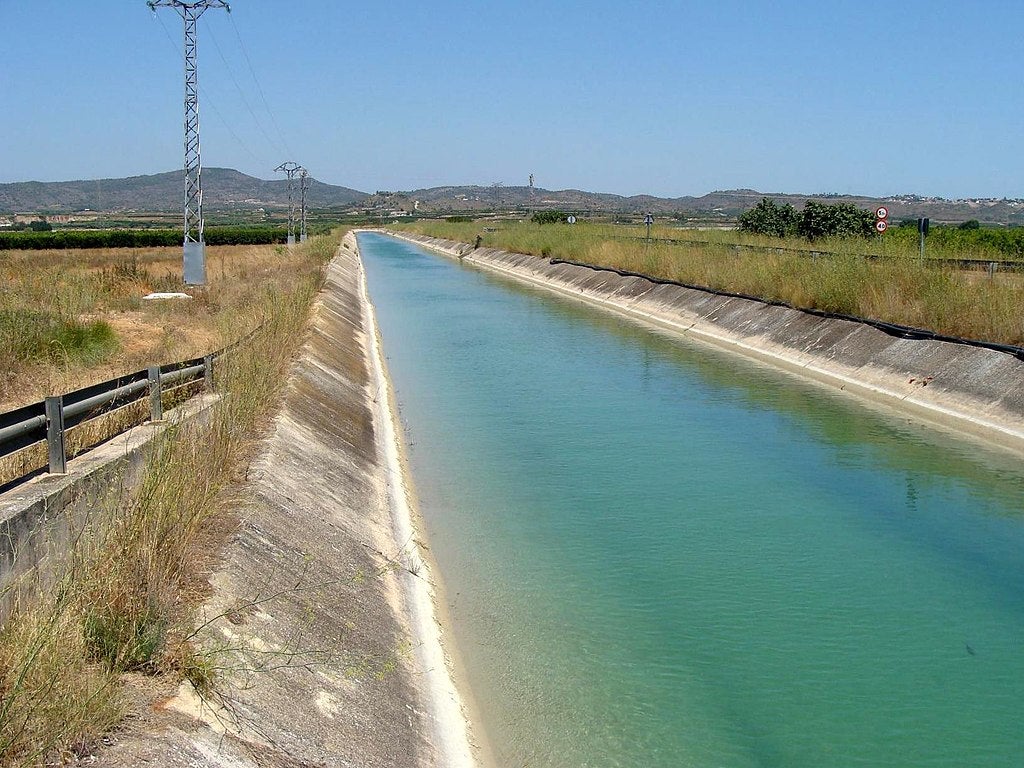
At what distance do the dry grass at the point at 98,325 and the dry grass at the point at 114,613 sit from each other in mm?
5430

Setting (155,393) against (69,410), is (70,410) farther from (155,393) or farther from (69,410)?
(155,393)

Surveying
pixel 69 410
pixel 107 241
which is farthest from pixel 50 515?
pixel 107 241

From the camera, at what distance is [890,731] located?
23.2 ft

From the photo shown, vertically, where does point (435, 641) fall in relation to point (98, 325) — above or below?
below

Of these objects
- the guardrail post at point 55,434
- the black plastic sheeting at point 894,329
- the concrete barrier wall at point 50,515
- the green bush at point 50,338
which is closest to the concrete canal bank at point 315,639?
the concrete barrier wall at point 50,515

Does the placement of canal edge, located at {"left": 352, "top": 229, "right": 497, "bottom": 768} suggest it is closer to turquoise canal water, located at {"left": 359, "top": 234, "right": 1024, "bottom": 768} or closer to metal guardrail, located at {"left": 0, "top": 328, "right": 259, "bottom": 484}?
turquoise canal water, located at {"left": 359, "top": 234, "right": 1024, "bottom": 768}

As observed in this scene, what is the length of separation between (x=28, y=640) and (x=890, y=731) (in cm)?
538

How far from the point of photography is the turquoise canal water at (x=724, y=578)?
23.3 ft

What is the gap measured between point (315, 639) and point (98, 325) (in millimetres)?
13384

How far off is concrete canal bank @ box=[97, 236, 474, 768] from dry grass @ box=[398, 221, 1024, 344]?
1233 centimetres

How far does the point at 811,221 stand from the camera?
5166cm

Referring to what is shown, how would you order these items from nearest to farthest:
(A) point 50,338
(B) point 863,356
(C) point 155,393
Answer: (C) point 155,393
(A) point 50,338
(B) point 863,356

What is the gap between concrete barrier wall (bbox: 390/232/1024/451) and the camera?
16.8 m

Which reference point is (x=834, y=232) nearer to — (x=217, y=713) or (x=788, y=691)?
(x=788, y=691)
